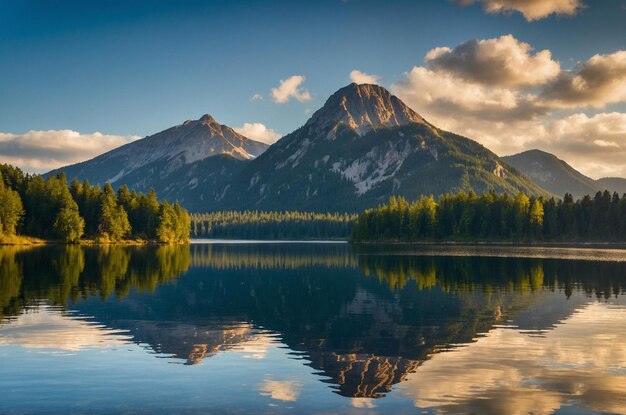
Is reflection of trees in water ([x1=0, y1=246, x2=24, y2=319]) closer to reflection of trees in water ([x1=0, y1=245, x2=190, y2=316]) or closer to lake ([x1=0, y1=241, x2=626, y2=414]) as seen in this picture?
reflection of trees in water ([x1=0, y1=245, x2=190, y2=316])

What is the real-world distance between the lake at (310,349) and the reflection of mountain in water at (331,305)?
0.20 metres

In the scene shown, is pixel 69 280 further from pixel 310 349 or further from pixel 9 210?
pixel 9 210

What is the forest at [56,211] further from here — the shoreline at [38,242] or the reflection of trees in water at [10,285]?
the reflection of trees in water at [10,285]

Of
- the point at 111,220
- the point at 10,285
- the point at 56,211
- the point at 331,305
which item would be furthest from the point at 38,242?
the point at 331,305

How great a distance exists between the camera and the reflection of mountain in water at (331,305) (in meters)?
32.5

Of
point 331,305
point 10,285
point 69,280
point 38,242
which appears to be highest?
point 38,242

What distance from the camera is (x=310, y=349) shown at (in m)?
32.8

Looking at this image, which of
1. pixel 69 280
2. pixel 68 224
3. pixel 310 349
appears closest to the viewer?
pixel 310 349

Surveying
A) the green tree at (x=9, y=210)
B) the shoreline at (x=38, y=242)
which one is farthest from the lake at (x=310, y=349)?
the shoreline at (x=38, y=242)

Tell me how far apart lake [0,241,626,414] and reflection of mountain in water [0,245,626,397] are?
0.66 feet

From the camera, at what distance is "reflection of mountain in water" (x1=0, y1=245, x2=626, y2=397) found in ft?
107

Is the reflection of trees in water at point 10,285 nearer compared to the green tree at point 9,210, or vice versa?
the reflection of trees in water at point 10,285

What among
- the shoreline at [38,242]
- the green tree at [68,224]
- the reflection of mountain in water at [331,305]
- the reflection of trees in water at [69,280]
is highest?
the green tree at [68,224]

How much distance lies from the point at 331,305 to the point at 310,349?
19382mm
